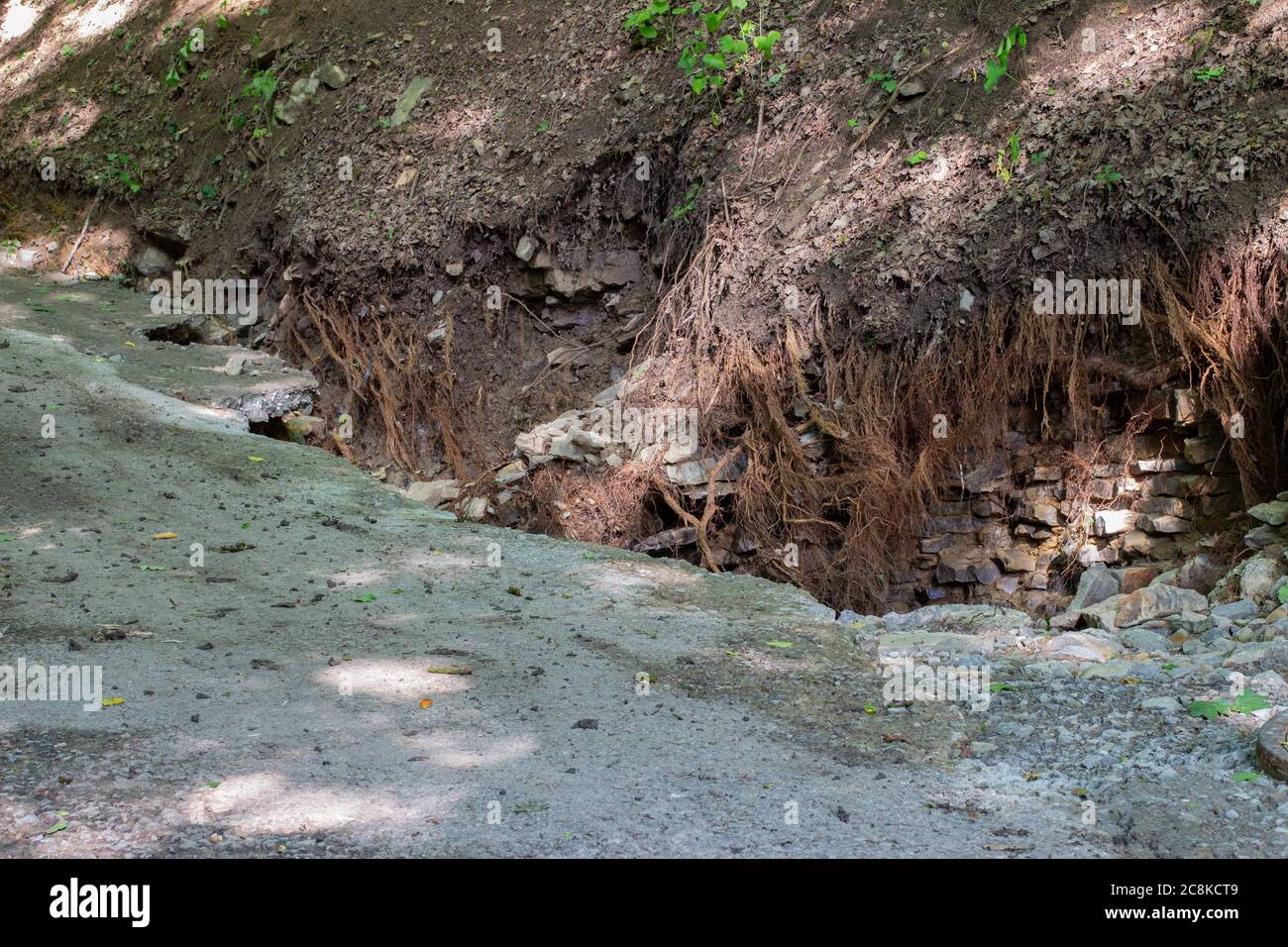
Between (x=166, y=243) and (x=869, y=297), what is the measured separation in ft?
23.0

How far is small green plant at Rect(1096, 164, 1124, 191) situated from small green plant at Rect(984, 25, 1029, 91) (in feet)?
3.65

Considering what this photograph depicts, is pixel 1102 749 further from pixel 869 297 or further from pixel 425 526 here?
pixel 869 297

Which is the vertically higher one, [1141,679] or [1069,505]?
[1069,505]

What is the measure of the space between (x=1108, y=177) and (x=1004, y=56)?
1.31 metres

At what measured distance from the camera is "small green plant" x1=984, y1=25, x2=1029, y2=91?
7.20 metres

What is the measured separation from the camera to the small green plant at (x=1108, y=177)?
21.1 ft

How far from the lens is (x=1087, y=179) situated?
6.55m

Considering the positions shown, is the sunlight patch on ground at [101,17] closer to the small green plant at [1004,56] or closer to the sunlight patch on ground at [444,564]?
the small green plant at [1004,56]

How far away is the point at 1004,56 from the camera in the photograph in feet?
23.7

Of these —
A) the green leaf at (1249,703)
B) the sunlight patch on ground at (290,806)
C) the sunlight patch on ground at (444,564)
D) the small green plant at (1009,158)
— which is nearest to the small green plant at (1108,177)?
the small green plant at (1009,158)

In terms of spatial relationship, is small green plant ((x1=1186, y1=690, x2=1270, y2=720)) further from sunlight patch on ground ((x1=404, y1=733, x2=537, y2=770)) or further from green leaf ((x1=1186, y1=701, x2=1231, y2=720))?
sunlight patch on ground ((x1=404, y1=733, x2=537, y2=770))

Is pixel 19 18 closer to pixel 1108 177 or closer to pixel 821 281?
pixel 821 281

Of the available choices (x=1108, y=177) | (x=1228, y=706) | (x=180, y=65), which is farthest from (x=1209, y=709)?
(x=180, y=65)

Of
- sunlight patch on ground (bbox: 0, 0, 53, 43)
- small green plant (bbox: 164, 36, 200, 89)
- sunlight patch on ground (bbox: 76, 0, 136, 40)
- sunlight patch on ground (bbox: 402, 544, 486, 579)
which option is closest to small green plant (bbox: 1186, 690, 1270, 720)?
sunlight patch on ground (bbox: 402, 544, 486, 579)
